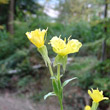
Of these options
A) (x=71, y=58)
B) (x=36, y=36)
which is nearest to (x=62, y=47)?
(x=36, y=36)

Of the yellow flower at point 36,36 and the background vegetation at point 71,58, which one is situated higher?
the yellow flower at point 36,36

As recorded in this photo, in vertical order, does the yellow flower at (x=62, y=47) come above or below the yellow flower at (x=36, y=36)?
below

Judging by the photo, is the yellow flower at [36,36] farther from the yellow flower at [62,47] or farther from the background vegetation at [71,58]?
the background vegetation at [71,58]

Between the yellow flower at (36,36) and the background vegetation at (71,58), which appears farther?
the background vegetation at (71,58)

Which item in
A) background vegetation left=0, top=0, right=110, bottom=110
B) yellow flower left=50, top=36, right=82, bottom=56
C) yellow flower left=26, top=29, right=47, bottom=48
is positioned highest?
yellow flower left=26, top=29, right=47, bottom=48

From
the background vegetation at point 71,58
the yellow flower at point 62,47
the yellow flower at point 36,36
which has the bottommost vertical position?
the background vegetation at point 71,58

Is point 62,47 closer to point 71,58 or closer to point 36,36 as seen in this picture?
point 36,36

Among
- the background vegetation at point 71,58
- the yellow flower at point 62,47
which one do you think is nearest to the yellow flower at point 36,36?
the yellow flower at point 62,47

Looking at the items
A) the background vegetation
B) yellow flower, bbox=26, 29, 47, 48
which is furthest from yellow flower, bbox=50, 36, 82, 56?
the background vegetation

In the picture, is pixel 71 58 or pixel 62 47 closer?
pixel 62 47

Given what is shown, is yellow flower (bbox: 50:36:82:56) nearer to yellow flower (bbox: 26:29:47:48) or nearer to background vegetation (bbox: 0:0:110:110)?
yellow flower (bbox: 26:29:47:48)

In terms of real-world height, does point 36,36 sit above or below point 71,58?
above

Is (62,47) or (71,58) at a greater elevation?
(62,47)
